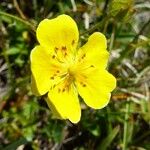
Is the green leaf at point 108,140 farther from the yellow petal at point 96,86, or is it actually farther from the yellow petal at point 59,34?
the yellow petal at point 59,34

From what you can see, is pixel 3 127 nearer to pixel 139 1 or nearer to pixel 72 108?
pixel 72 108

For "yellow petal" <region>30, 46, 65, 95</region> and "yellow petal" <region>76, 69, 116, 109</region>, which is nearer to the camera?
"yellow petal" <region>30, 46, 65, 95</region>

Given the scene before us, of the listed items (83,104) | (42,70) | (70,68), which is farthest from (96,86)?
(83,104)

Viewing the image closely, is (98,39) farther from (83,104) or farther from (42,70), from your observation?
(83,104)

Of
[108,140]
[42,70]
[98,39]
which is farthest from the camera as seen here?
[108,140]

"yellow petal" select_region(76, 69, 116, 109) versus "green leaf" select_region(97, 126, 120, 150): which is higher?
"yellow petal" select_region(76, 69, 116, 109)

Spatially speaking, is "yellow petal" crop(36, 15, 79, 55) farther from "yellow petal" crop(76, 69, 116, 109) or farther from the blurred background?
the blurred background

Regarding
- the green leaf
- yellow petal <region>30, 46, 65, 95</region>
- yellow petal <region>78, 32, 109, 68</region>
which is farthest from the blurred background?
yellow petal <region>30, 46, 65, 95</region>
